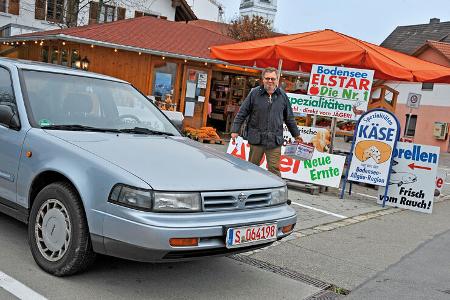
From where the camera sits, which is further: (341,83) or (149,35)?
(149,35)

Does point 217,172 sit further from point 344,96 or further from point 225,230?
point 344,96

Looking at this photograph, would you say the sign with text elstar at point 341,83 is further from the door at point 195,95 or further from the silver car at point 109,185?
the door at point 195,95

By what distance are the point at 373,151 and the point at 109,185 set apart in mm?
5955

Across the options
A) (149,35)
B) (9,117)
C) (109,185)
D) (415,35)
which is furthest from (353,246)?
(415,35)

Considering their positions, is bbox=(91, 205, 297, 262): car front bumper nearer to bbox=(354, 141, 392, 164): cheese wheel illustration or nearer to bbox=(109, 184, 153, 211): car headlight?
bbox=(109, 184, 153, 211): car headlight

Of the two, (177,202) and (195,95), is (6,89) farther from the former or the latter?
(195,95)

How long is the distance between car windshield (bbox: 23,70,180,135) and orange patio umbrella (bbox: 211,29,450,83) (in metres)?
4.24

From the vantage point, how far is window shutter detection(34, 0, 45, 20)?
1014 inches

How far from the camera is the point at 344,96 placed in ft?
28.2

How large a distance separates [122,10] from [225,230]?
2613 centimetres

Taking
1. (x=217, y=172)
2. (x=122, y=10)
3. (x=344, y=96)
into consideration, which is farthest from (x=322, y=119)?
(x=122, y=10)

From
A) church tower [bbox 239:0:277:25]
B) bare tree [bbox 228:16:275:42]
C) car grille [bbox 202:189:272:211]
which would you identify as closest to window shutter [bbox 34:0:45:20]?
bare tree [bbox 228:16:275:42]

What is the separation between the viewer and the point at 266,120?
6320 millimetres

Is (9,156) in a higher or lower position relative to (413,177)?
higher
